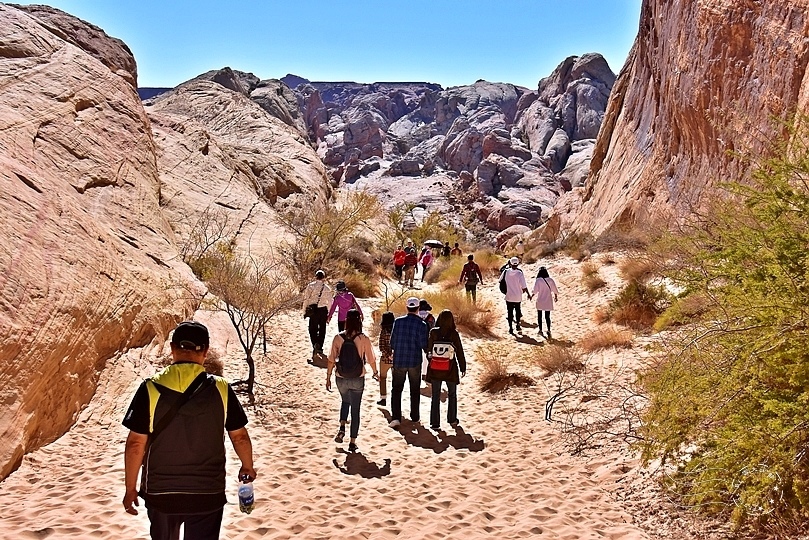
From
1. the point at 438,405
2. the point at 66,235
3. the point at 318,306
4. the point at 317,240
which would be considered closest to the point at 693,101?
the point at 317,240

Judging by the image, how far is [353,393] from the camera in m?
6.64

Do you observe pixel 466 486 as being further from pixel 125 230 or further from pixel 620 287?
pixel 620 287

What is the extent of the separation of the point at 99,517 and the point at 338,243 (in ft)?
56.0

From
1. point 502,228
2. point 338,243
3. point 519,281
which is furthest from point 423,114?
point 519,281

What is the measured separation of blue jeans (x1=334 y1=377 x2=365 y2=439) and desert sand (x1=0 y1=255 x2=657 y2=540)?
1.19ft

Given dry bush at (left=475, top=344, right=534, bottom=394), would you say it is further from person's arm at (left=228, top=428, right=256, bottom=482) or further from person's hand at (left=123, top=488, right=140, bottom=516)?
person's hand at (left=123, top=488, right=140, bottom=516)

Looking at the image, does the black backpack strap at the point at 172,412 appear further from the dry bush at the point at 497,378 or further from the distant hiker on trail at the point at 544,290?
the distant hiker on trail at the point at 544,290

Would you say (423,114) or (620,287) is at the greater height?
(423,114)

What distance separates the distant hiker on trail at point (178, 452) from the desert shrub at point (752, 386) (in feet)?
10.7

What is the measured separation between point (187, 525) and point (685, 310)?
6227mm

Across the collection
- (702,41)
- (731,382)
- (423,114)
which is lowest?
(731,382)

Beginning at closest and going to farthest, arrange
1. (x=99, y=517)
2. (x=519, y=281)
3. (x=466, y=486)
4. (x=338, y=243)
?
(x=99, y=517), (x=466, y=486), (x=519, y=281), (x=338, y=243)

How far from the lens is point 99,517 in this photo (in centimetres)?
471

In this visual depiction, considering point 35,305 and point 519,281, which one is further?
point 519,281
